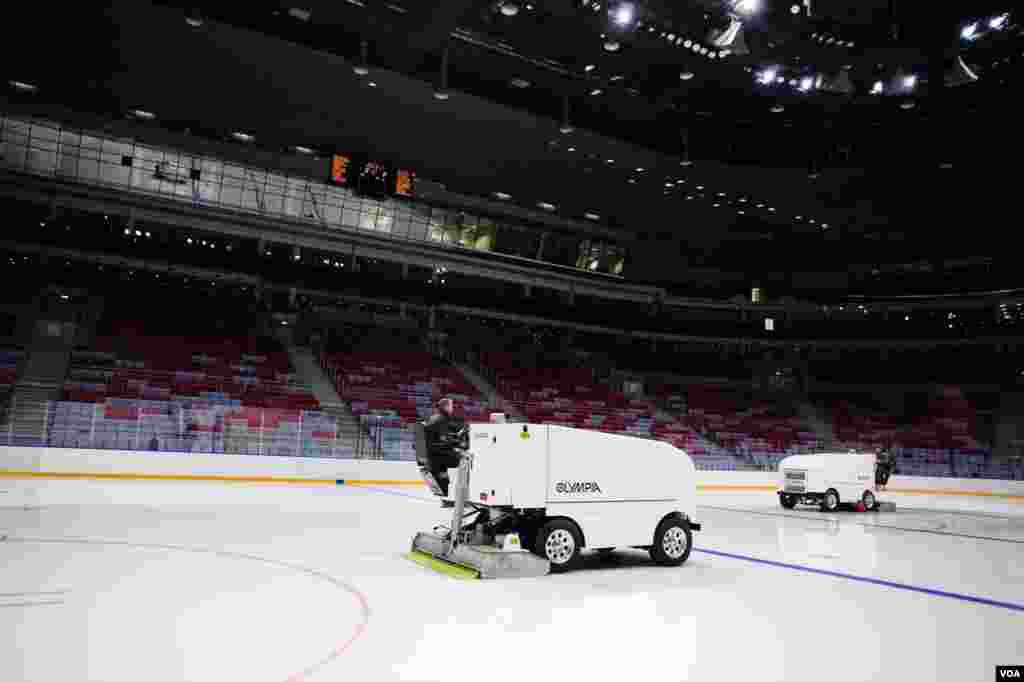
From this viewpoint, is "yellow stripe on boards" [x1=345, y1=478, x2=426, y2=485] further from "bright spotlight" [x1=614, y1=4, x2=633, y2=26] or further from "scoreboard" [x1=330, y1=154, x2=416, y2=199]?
"bright spotlight" [x1=614, y1=4, x2=633, y2=26]

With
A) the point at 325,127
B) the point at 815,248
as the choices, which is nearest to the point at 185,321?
the point at 325,127

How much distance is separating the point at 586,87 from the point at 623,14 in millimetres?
3361

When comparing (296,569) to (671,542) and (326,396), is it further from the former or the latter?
(326,396)

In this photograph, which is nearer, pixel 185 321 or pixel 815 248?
pixel 185 321

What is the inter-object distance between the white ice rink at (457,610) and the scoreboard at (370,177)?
1166 cm

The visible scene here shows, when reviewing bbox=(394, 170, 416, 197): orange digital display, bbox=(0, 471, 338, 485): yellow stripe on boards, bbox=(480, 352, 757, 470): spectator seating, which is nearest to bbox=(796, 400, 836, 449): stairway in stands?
bbox=(480, 352, 757, 470): spectator seating

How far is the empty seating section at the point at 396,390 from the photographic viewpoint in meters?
17.9

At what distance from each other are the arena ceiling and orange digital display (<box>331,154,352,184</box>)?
36.9 inches

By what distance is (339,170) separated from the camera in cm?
1802

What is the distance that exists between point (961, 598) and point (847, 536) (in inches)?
162

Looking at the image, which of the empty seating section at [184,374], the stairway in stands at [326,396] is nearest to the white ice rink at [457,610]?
the stairway in stands at [326,396]

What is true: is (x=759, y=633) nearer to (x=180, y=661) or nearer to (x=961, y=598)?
(x=961, y=598)

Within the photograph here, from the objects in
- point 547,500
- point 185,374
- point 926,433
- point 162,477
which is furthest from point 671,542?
point 926,433

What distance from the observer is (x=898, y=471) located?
23125 mm
